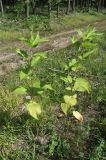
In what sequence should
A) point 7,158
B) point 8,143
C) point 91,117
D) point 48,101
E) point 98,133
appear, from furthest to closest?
point 48,101 → point 91,117 → point 98,133 → point 8,143 → point 7,158

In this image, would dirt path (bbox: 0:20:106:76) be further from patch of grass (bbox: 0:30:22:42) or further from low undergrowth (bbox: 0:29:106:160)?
low undergrowth (bbox: 0:29:106:160)

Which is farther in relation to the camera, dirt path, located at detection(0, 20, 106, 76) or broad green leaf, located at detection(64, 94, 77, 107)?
dirt path, located at detection(0, 20, 106, 76)

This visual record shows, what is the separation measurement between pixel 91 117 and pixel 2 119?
1.84m

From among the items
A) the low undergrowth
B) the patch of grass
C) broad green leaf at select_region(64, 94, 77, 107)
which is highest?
broad green leaf at select_region(64, 94, 77, 107)

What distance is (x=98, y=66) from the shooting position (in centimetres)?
1017

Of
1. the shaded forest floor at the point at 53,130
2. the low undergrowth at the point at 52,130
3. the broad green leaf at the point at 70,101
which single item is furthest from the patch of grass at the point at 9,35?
the broad green leaf at the point at 70,101

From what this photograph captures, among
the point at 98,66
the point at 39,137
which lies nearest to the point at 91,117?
the point at 39,137

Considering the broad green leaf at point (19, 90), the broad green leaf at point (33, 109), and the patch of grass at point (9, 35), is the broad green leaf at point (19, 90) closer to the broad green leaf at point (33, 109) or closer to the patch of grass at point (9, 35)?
the broad green leaf at point (33, 109)

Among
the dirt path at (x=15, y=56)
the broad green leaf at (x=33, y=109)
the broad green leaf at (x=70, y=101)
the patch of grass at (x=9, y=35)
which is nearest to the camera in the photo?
the broad green leaf at (x=33, y=109)

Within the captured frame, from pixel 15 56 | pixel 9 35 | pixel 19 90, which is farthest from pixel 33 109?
pixel 9 35

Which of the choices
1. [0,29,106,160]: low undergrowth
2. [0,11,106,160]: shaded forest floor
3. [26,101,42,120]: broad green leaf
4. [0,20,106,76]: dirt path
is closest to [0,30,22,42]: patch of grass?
[0,20,106,76]: dirt path

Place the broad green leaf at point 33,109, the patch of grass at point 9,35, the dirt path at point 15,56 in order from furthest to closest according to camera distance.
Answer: the patch of grass at point 9,35 → the dirt path at point 15,56 → the broad green leaf at point 33,109

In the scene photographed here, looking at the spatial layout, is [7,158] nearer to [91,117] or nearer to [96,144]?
[96,144]

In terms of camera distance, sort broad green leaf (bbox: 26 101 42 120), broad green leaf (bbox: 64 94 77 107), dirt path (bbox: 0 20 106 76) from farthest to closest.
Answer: dirt path (bbox: 0 20 106 76)
broad green leaf (bbox: 64 94 77 107)
broad green leaf (bbox: 26 101 42 120)
